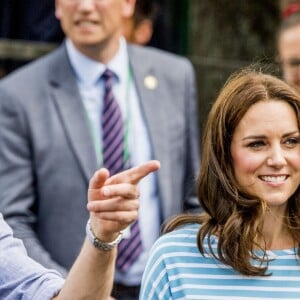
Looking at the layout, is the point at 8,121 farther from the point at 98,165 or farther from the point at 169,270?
the point at 169,270

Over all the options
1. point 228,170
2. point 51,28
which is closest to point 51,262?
point 228,170

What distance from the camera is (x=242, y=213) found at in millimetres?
4203

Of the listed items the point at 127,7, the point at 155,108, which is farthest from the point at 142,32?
the point at 155,108

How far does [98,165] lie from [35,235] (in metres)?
0.42

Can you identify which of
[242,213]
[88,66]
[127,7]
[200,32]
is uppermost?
[127,7]

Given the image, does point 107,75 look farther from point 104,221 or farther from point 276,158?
point 104,221

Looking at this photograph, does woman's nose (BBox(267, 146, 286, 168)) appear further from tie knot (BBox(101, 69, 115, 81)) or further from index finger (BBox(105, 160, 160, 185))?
tie knot (BBox(101, 69, 115, 81))

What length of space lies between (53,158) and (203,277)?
1.42m

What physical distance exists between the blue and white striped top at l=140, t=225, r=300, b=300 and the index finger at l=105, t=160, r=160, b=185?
0.77 metres

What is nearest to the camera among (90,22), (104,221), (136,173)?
(136,173)

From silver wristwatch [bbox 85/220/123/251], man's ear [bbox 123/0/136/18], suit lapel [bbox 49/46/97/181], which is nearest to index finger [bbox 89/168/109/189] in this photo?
silver wristwatch [bbox 85/220/123/251]

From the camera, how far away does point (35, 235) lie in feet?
17.4

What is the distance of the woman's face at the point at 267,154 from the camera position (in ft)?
13.8

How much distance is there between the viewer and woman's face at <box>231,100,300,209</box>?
13.8 feet
